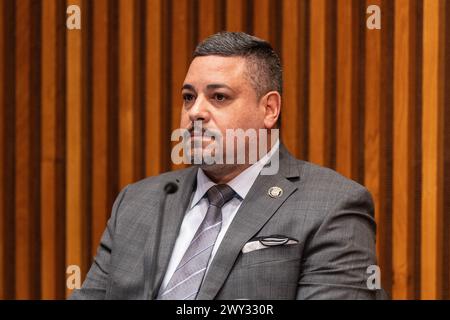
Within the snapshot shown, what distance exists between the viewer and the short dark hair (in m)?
1.18

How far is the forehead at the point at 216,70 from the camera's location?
3.80ft

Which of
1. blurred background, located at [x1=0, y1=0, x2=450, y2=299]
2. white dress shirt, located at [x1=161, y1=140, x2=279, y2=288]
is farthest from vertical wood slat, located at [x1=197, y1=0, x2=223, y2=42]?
white dress shirt, located at [x1=161, y1=140, x2=279, y2=288]

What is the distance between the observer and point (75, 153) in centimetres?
168

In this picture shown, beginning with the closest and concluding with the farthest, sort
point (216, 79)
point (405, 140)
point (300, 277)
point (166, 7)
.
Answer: point (300, 277) < point (216, 79) < point (405, 140) < point (166, 7)

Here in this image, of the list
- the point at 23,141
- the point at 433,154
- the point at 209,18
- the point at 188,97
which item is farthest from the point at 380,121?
the point at 23,141

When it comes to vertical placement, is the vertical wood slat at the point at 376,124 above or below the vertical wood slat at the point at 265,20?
below

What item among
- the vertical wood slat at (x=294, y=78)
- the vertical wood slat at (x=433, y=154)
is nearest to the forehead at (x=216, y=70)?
the vertical wood slat at (x=294, y=78)

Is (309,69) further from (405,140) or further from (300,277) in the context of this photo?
(300,277)

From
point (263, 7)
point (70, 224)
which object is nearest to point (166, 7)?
point (263, 7)

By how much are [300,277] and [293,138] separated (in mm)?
616

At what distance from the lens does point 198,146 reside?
1.14 metres

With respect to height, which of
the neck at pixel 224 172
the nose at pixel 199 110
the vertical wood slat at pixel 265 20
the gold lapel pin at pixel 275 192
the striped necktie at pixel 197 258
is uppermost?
the vertical wood slat at pixel 265 20

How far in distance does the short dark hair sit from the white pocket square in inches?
10.9

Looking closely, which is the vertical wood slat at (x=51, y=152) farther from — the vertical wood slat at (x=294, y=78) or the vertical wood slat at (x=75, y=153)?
the vertical wood slat at (x=294, y=78)
